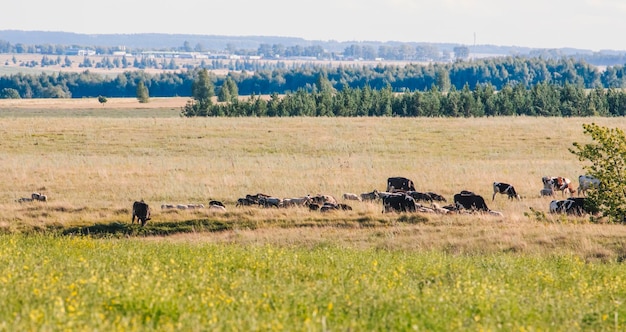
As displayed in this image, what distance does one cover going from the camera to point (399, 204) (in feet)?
102

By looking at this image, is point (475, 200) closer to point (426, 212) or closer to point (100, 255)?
point (426, 212)

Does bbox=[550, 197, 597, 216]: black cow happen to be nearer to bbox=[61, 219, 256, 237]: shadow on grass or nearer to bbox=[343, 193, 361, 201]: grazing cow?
bbox=[343, 193, 361, 201]: grazing cow

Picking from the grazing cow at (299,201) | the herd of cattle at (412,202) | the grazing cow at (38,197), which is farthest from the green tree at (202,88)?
the grazing cow at (299,201)

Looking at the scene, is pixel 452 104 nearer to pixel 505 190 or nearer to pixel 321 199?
pixel 505 190

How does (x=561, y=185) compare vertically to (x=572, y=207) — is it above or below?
below

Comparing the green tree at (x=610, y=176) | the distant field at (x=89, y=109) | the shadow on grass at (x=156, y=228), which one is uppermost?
the green tree at (x=610, y=176)

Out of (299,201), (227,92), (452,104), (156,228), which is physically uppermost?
(156,228)

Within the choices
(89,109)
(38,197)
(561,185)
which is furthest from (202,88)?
(38,197)

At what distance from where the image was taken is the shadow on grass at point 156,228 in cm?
2773

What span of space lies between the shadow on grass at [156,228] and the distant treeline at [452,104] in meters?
92.4

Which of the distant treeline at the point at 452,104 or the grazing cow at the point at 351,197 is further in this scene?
the distant treeline at the point at 452,104

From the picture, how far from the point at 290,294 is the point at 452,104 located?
10776 centimetres

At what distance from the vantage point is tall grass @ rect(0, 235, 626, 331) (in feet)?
36.4

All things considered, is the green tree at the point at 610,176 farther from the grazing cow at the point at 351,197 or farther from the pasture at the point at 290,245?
the grazing cow at the point at 351,197
